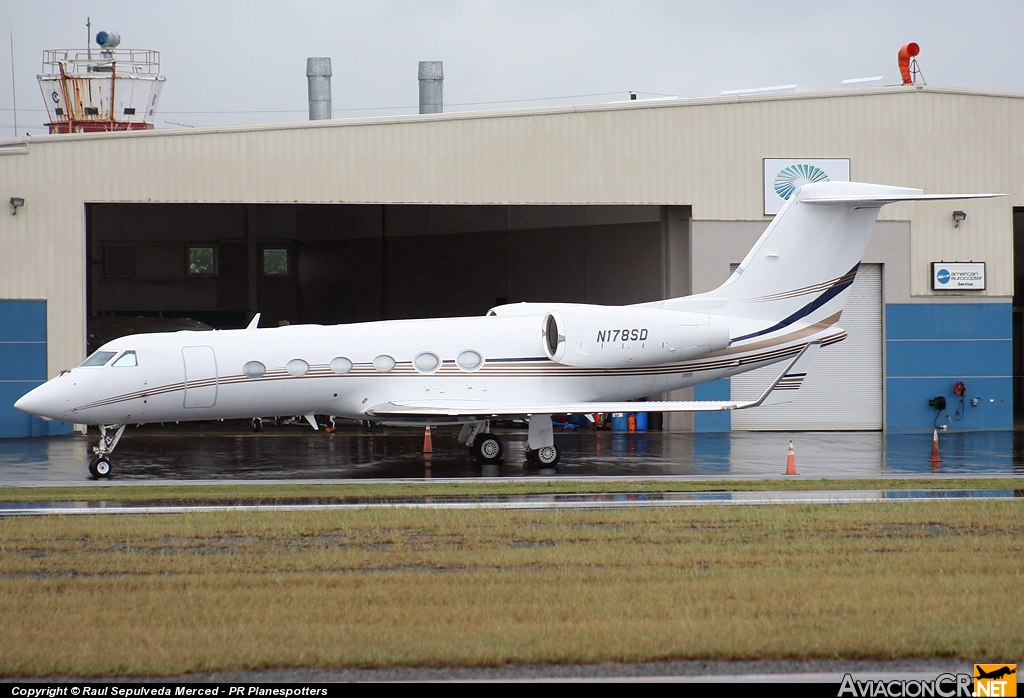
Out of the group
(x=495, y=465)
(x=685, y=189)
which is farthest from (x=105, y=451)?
(x=685, y=189)

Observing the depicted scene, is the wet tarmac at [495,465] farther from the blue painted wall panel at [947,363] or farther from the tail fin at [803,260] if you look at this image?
the tail fin at [803,260]

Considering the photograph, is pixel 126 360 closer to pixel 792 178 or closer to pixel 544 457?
pixel 544 457

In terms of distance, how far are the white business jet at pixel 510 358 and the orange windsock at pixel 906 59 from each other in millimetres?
8841

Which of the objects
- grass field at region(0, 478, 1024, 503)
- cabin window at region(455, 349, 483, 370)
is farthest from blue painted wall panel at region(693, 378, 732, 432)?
grass field at region(0, 478, 1024, 503)

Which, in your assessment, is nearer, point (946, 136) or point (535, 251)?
point (946, 136)

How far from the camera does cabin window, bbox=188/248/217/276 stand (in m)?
42.5

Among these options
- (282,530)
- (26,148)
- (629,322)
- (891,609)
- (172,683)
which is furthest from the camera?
(26,148)

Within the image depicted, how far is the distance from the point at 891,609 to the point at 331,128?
19.9 m

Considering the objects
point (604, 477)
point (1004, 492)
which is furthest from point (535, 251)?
point (1004, 492)

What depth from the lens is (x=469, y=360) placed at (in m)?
18.5

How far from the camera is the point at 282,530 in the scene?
11148mm

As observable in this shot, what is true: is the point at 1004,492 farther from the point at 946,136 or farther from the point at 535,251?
the point at 535,251

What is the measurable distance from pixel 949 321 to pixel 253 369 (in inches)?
725

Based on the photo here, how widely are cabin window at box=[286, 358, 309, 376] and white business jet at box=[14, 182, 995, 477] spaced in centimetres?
4
